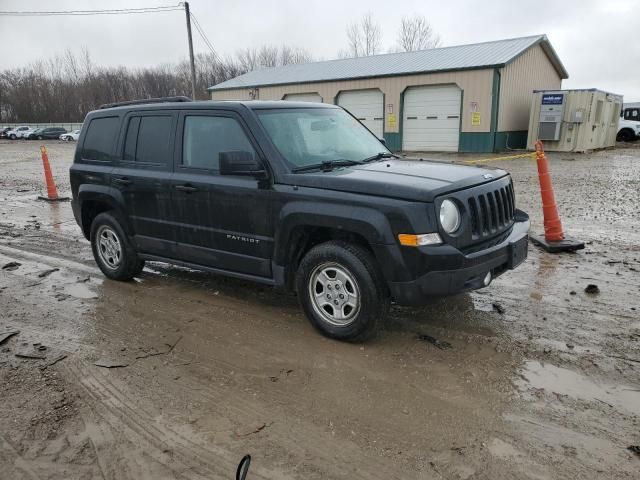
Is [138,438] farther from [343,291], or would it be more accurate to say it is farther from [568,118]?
[568,118]

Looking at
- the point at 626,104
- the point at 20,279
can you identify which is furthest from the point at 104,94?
the point at 20,279

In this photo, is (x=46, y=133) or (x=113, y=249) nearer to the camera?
(x=113, y=249)

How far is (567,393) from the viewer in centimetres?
335

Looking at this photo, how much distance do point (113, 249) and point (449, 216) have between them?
13.0 ft

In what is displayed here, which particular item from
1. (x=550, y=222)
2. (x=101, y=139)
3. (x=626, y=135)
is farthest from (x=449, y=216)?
(x=626, y=135)

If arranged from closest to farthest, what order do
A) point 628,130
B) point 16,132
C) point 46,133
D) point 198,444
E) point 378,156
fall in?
point 198,444
point 378,156
point 628,130
point 46,133
point 16,132

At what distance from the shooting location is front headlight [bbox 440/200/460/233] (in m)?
3.69

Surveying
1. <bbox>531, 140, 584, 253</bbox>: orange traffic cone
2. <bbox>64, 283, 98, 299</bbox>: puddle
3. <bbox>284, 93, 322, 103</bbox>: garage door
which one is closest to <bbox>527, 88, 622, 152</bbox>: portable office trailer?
<bbox>284, 93, 322, 103</bbox>: garage door

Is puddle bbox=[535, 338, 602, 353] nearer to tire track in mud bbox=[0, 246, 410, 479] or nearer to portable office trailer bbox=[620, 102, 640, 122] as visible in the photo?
tire track in mud bbox=[0, 246, 410, 479]

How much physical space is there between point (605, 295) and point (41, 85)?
3442 inches

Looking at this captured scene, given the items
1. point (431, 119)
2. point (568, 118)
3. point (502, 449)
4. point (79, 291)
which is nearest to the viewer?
point (502, 449)

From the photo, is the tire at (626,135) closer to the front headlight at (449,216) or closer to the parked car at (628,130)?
the parked car at (628,130)

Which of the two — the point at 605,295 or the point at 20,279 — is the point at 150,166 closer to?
the point at 20,279

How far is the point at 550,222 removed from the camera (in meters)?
6.73
